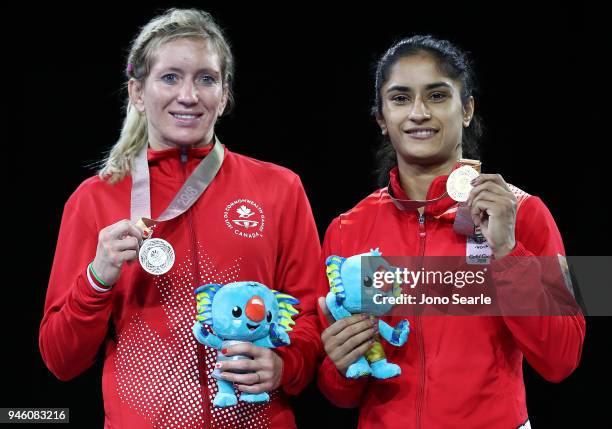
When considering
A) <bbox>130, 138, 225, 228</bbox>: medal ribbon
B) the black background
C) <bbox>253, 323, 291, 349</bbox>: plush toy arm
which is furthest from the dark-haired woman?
the black background

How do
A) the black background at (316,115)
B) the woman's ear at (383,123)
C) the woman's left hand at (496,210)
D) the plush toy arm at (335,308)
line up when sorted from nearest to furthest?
the woman's left hand at (496,210) < the plush toy arm at (335,308) < the woman's ear at (383,123) < the black background at (316,115)

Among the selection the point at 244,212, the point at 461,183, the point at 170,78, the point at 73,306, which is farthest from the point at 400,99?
the point at 73,306

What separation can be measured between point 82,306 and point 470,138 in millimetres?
1309

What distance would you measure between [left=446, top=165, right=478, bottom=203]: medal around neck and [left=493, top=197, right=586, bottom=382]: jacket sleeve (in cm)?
17

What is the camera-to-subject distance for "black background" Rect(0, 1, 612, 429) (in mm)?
3732

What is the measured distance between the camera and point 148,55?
2.45 metres

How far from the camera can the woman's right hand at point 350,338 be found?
7.04 feet

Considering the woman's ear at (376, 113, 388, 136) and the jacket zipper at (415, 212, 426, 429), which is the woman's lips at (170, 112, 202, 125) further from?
the jacket zipper at (415, 212, 426, 429)

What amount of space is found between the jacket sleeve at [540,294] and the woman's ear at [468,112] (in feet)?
1.20

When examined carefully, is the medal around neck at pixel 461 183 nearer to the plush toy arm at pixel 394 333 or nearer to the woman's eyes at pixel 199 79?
the plush toy arm at pixel 394 333

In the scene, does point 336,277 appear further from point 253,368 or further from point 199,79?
point 199,79

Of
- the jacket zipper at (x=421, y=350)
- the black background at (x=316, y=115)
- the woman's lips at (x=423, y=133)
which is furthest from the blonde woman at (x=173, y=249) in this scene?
the black background at (x=316, y=115)

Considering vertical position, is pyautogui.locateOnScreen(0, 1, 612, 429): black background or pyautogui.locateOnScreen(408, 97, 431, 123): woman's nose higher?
pyautogui.locateOnScreen(0, 1, 612, 429): black background

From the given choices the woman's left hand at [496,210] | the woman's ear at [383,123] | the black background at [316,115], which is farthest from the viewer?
the black background at [316,115]
